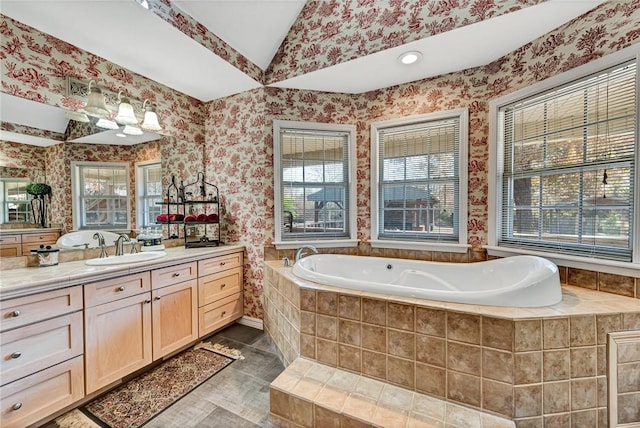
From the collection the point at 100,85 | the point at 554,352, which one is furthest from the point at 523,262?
the point at 100,85

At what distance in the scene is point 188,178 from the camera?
279 cm

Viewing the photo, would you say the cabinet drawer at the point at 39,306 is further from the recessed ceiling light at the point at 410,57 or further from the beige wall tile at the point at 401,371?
the recessed ceiling light at the point at 410,57

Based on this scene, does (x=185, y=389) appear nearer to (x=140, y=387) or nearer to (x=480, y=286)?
(x=140, y=387)

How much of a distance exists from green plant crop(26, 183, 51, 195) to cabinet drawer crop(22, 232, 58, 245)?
0.28 metres

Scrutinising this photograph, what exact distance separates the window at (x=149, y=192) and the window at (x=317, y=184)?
1181mm

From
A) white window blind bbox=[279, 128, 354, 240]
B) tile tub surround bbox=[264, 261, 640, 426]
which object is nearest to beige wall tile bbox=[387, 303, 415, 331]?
tile tub surround bbox=[264, 261, 640, 426]

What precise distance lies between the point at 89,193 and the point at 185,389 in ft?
5.33

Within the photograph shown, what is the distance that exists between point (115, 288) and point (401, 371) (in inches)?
74.3

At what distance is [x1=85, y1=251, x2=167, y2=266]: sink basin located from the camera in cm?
176

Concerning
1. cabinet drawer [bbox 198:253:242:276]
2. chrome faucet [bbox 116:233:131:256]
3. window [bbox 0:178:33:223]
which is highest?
window [bbox 0:178:33:223]

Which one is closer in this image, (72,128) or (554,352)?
(554,352)

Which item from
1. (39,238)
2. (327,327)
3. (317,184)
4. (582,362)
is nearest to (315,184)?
(317,184)

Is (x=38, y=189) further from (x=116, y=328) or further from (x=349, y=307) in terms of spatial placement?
(x=349, y=307)

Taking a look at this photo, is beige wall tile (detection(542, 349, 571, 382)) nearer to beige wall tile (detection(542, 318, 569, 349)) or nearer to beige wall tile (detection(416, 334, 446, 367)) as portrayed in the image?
beige wall tile (detection(542, 318, 569, 349))
